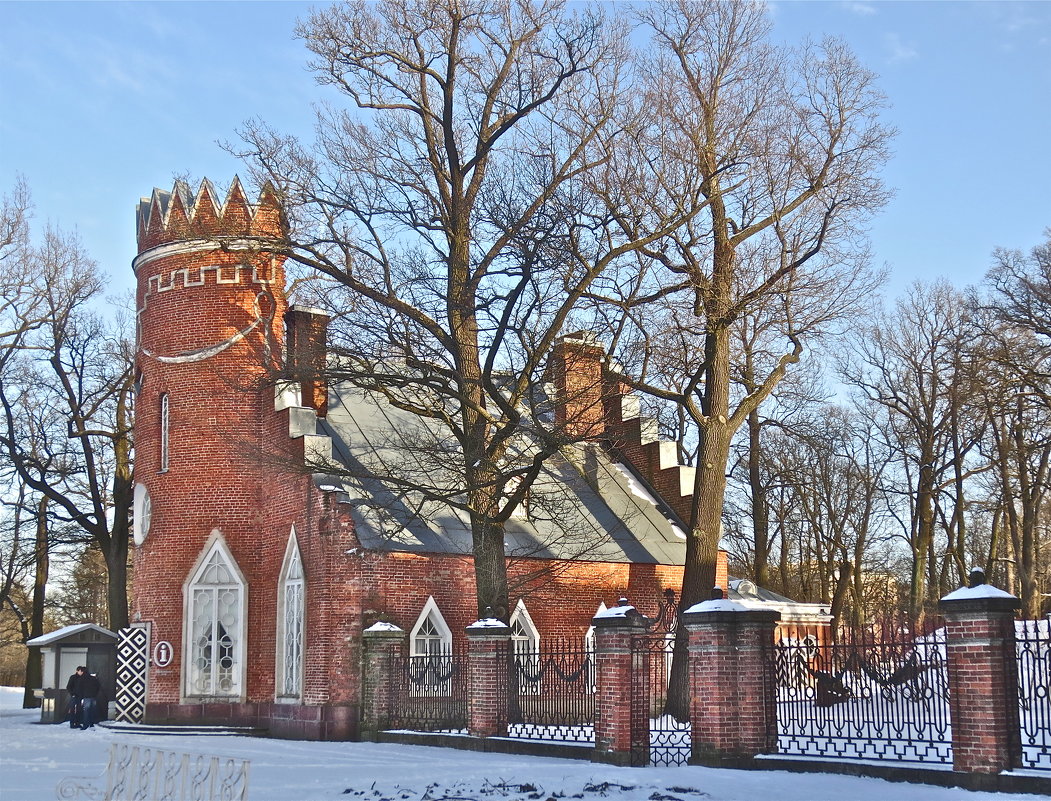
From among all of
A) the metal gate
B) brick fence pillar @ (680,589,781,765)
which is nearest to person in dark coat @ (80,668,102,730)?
the metal gate

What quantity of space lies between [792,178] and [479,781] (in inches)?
529

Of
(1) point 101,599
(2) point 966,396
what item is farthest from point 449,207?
(1) point 101,599

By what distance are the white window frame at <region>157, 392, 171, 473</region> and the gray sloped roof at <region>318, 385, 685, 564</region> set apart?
3.05m

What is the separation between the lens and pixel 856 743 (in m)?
13.0

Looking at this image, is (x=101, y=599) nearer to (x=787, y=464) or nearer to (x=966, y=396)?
(x=787, y=464)

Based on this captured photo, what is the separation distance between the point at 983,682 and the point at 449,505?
9988 millimetres

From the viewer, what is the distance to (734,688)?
44.9 feet

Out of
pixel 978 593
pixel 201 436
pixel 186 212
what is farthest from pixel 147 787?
pixel 186 212

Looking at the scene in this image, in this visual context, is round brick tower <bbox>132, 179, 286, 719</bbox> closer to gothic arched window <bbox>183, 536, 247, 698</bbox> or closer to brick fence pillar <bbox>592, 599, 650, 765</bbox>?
gothic arched window <bbox>183, 536, 247, 698</bbox>

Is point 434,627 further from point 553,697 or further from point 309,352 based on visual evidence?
point 309,352

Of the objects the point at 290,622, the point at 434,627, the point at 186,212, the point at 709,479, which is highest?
the point at 186,212

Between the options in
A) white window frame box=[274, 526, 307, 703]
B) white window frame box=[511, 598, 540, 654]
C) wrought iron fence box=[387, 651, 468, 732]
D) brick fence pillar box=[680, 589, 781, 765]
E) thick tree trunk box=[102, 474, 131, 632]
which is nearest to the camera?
brick fence pillar box=[680, 589, 781, 765]

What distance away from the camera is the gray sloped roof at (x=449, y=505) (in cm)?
2064

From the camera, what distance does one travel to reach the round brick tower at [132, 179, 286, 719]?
73.5 feet
